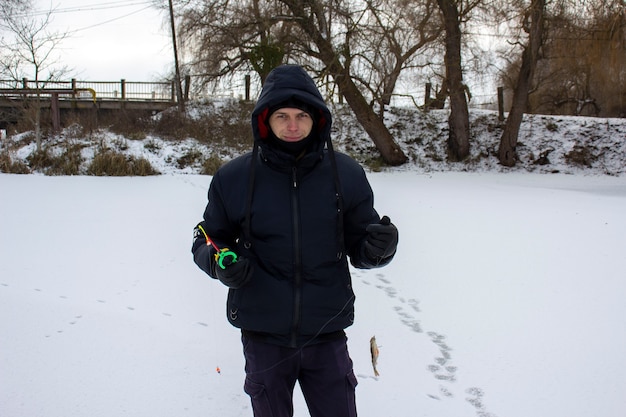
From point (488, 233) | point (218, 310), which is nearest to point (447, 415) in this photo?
point (218, 310)

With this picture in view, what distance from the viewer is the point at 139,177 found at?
12.6 meters

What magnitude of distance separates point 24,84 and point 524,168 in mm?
15259

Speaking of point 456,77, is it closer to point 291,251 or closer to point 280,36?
point 280,36

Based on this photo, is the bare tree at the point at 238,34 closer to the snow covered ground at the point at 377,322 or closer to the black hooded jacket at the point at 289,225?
the snow covered ground at the point at 377,322

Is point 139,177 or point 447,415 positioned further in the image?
point 139,177

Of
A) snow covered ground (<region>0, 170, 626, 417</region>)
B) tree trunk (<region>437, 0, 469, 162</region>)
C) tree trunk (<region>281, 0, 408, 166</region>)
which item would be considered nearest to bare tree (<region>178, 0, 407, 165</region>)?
tree trunk (<region>281, 0, 408, 166</region>)

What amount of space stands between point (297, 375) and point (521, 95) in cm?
1530

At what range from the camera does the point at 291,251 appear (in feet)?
5.93

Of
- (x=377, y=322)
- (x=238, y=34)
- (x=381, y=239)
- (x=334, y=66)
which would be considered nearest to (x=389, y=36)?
(x=334, y=66)

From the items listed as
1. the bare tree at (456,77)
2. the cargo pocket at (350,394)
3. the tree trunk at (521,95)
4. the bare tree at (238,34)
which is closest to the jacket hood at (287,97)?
the cargo pocket at (350,394)

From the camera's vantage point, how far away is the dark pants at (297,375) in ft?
5.88

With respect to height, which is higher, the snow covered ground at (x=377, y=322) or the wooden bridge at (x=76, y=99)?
the wooden bridge at (x=76, y=99)

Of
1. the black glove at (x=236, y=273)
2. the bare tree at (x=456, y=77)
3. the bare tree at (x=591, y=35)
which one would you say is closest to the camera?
the black glove at (x=236, y=273)

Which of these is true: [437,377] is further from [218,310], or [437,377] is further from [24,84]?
[24,84]
